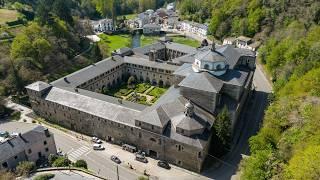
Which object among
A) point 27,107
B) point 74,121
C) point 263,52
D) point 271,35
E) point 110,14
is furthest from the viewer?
point 110,14

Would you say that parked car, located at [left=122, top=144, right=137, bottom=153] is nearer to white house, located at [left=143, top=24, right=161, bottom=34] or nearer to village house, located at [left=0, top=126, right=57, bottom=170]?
village house, located at [left=0, top=126, right=57, bottom=170]

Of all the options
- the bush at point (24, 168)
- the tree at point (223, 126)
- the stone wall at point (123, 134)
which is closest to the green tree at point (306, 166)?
the tree at point (223, 126)

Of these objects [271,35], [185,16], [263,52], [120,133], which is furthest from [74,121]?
[185,16]

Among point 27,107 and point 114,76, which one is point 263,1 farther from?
point 27,107

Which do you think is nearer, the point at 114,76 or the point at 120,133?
the point at 120,133

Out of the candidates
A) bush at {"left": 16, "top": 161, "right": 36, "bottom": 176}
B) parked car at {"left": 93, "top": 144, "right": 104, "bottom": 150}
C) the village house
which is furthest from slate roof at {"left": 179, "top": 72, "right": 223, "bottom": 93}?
bush at {"left": 16, "top": 161, "right": 36, "bottom": 176}

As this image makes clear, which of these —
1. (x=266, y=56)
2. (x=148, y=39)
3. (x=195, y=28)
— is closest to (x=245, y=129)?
(x=266, y=56)
